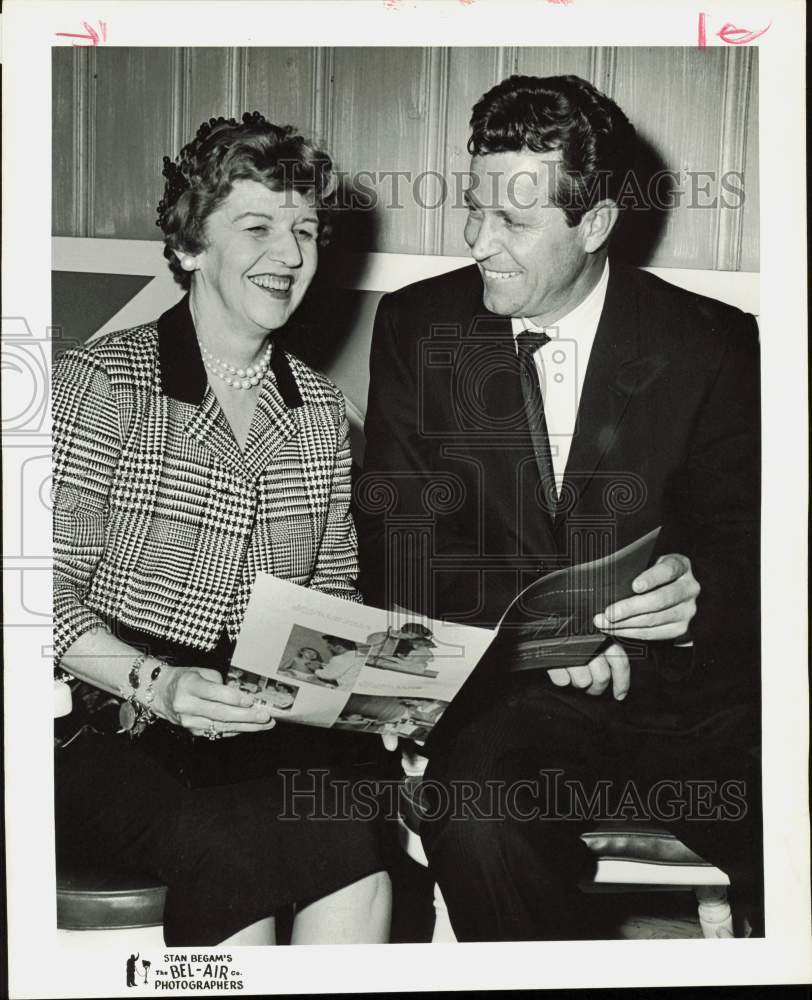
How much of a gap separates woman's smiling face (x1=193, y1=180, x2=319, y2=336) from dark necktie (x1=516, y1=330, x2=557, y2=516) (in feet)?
1.00

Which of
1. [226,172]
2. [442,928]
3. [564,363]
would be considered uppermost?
[226,172]

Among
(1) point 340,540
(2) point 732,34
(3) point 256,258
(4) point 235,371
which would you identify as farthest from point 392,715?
(2) point 732,34

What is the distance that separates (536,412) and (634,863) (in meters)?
0.63

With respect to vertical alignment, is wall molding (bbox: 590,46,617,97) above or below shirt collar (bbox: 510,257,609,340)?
above

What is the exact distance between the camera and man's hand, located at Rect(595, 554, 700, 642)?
1237mm

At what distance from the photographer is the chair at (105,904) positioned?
47.2 inches

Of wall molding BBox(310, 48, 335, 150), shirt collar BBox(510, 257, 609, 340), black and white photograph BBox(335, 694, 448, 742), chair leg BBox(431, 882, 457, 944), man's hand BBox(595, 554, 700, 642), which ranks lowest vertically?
chair leg BBox(431, 882, 457, 944)

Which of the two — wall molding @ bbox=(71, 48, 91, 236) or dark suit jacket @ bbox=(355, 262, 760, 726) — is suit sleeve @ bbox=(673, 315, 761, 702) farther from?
wall molding @ bbox=(71, 48, 91, 236)

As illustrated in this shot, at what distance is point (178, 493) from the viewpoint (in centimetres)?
122

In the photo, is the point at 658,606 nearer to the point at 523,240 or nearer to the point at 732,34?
the point at 523,240

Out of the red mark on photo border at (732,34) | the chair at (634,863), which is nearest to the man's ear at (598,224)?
the red mark on photo border at (732,34)

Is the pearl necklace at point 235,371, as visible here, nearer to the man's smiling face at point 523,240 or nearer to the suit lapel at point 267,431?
the suit lapel at point 267,431

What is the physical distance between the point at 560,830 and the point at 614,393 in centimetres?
59

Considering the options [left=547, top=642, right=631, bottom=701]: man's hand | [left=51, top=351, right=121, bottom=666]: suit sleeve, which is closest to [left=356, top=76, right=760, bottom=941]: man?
[left=547, top=642, right=631, bottom=701]: man's hand
